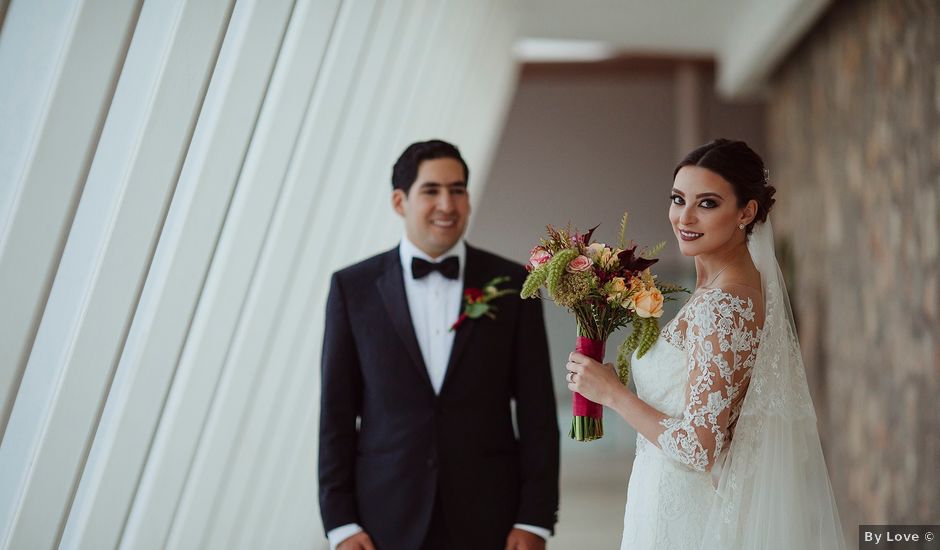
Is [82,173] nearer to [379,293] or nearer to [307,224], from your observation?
[379,293]

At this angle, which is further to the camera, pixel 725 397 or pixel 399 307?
pixel 399 307

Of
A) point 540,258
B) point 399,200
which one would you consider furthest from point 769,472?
point 399,200

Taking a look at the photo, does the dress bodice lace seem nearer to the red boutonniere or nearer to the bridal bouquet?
the bridal bouquet

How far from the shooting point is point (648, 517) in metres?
2.09

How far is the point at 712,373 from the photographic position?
1873mm

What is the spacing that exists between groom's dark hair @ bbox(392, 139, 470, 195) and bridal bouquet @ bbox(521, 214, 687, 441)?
57cm

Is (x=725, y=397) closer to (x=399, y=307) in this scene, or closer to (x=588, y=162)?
(x=399, y=307)

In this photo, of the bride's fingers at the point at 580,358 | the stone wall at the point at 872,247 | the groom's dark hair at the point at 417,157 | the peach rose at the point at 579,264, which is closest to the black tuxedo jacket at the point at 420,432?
the groom's dark hair at the point at 417,157

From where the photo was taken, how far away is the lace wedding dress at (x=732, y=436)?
189 cm

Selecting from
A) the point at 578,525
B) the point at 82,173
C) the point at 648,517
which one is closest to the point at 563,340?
the point at 578,525

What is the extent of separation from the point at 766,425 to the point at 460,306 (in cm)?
97

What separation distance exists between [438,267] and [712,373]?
3.17 ft

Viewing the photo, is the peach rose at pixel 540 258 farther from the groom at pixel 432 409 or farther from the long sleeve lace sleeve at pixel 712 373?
the groom at pixel 432 409

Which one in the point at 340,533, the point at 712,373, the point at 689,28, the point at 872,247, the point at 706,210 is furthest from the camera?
the point at 689,28
